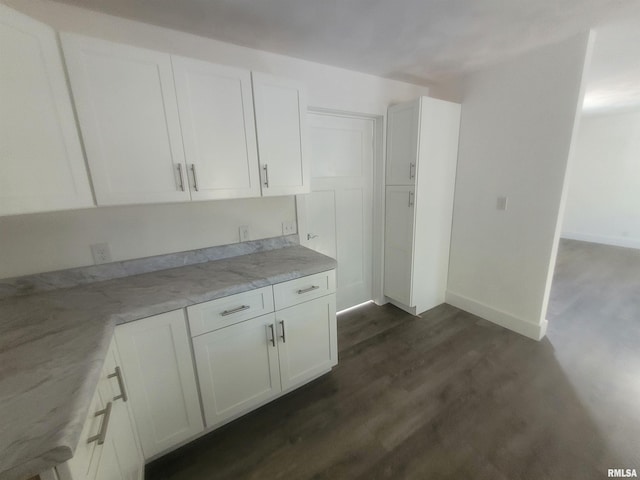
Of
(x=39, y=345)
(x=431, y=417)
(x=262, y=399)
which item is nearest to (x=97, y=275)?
(x=39, y=345)

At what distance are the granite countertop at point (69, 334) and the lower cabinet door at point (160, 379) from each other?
0.27 feet

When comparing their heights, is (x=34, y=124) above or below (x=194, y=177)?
above

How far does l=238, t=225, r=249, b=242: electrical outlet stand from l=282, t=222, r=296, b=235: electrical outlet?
0.31m

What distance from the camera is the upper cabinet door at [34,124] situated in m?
1.00

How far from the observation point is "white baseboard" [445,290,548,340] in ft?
7.45

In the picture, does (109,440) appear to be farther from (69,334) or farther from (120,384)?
(69,334)

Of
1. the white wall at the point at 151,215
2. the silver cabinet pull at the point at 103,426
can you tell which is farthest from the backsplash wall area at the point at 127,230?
the silver cabinet pull at the point at 103,426

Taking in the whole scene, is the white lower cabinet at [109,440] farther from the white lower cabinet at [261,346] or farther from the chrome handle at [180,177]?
the chrome handle at [180,177]

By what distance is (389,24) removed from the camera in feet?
5.14

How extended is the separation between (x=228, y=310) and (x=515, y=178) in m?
2.53

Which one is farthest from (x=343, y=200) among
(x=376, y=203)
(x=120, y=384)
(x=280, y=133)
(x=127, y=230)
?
(x=120, y=384)

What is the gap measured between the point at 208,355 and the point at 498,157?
277 cm

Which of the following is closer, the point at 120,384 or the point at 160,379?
the point at 120,384

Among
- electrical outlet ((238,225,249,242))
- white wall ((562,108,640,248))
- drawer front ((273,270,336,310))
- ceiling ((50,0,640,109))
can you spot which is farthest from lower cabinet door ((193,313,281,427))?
white wall ((562,108,640,248))
